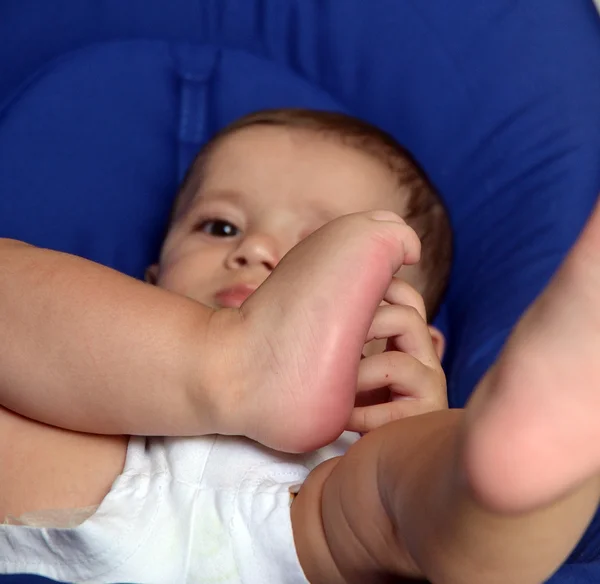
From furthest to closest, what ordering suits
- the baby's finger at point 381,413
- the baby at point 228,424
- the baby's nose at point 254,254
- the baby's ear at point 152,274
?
1. the baby's ear at point 152,274
2. the baby's nose at point 254,254
3. the baby's finger at point 381,413
4. the baby at point 228,424

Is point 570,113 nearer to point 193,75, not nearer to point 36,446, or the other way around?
point 193,75

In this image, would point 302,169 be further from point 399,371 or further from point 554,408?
point 554,408

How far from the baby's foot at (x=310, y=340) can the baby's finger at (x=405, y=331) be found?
12 cm

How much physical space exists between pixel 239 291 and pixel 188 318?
173 mm

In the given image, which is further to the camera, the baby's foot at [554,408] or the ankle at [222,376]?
the ankle at [222,376]

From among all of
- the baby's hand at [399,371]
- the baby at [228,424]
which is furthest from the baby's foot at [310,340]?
the baby's hand at [399,371]

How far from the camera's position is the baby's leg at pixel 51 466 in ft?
2.16

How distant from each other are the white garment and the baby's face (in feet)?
0.67

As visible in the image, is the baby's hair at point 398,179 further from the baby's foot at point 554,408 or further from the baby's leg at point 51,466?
the baby's foot at point 554,408

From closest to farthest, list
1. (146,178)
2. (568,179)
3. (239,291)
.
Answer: (239,291) → (568,179) → (146,178)

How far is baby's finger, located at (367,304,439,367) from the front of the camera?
750 mm

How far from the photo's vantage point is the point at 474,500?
1.39ft

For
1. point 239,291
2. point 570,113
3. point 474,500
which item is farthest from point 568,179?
point 474,500

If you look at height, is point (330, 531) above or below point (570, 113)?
below
